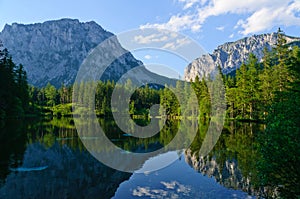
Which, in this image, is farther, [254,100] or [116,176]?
[254,100]

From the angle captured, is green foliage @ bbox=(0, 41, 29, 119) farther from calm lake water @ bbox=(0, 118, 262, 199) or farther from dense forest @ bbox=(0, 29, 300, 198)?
calm lake water @ bbox=(0, 118, 262, 199)

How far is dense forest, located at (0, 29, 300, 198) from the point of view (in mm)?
10773

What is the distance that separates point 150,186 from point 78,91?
9801cm

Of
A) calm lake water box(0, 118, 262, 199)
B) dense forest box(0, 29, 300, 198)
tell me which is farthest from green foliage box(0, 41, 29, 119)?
calm lake water box(0, 118, 262, 199)

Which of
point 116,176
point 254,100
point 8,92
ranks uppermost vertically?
point 8,92

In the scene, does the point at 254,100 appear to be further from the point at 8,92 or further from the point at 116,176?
the point at 8,92

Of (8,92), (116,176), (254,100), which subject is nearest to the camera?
(116,176)

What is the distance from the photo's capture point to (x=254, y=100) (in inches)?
2279

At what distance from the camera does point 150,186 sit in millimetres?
15336

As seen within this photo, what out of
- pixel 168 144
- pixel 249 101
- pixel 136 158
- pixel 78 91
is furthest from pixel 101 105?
pixel 136 158

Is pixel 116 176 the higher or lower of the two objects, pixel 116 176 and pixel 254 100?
the lower

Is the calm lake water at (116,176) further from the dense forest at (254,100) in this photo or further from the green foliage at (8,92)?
the green foliage at (8,92)

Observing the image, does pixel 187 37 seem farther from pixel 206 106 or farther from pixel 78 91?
pixel 78 91

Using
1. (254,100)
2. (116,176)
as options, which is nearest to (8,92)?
(116,176)
